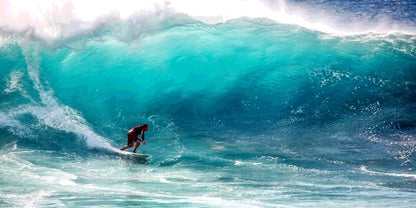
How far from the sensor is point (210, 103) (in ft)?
38.4

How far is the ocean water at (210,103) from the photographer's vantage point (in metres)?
7.31

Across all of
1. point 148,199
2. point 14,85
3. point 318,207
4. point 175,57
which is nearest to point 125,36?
point 175,57

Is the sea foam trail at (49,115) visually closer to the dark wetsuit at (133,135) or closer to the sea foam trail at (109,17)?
the dark wetsuit at (133,135)

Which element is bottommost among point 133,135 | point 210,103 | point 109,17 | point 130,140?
point 130,140

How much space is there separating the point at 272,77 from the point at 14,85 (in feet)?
22.7

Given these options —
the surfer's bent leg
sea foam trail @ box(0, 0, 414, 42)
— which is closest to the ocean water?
sea foam trail @ box(0, 0, 414, 42)

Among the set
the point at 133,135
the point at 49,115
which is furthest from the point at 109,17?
the point at 133,135

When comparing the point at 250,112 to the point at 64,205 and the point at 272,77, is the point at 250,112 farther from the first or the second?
the point at 64,205

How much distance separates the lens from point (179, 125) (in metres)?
10.9

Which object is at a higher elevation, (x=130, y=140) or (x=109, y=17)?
(x=109, y=17)

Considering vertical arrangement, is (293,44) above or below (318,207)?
above

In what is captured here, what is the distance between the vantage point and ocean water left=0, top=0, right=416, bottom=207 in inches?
288

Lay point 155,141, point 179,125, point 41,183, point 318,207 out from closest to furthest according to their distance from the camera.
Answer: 1. point 318,207
2. point 41,183
3. point 155,141
4. point 179,125

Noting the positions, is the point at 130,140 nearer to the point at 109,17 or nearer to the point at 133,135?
the point at 133,135
